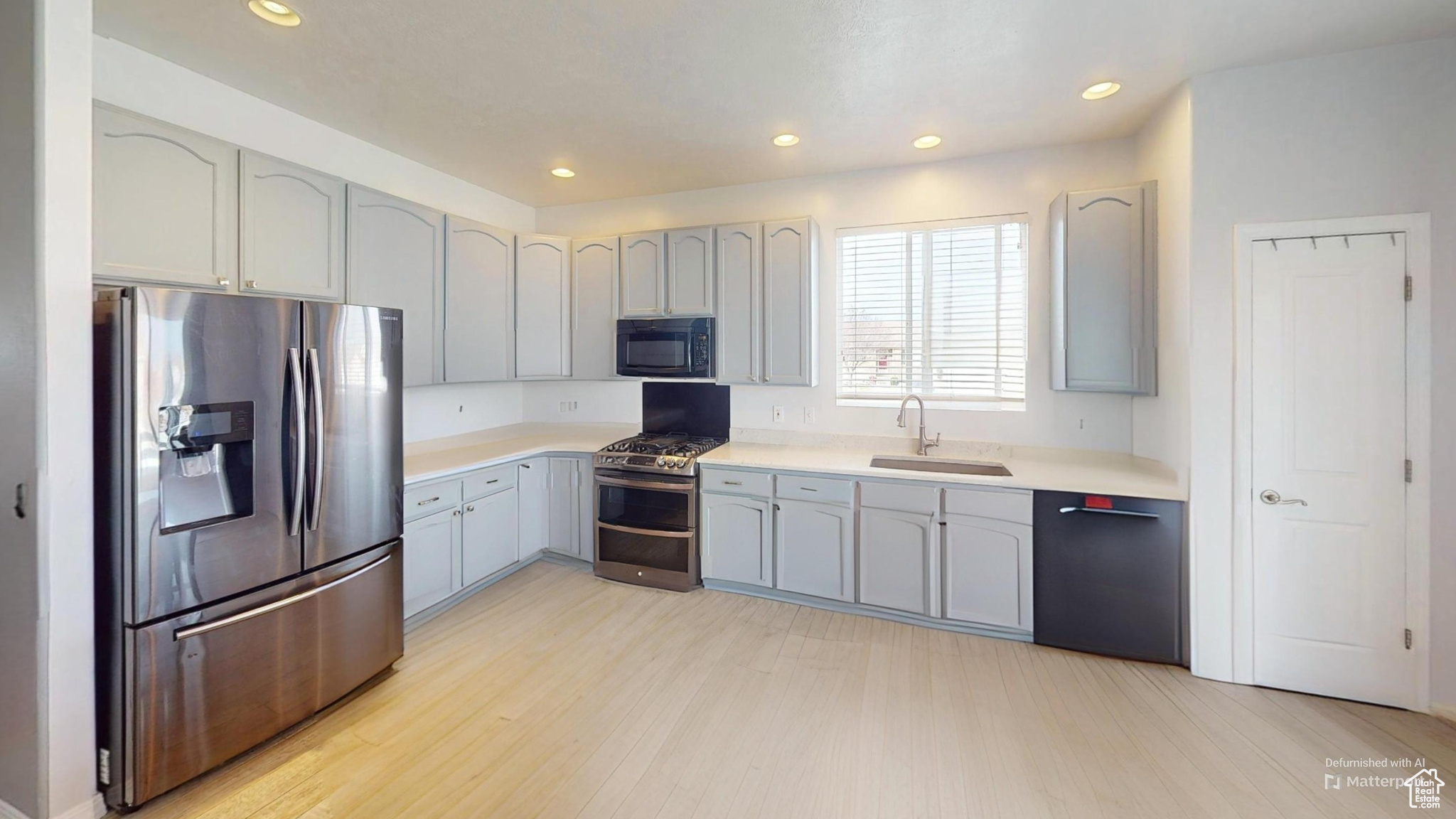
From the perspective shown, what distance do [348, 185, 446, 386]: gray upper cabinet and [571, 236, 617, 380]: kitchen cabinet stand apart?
3.16 ft

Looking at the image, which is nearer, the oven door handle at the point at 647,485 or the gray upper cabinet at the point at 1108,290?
the gray upper cabinet at the point at 1108,290

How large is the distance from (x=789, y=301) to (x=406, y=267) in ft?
7.45

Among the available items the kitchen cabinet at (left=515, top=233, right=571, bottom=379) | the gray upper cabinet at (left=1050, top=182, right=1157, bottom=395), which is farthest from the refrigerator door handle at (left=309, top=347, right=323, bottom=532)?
the gray upper cabinet at (left=1050, top=182, right=1157, bottom=395)

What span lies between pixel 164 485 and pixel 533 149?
2443mm

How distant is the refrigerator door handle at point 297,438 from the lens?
2023 millimetres

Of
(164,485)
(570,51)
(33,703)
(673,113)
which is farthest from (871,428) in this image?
(33,703)

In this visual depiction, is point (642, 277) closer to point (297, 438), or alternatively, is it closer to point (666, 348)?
point (666, 348)

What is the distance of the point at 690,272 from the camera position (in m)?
3.71

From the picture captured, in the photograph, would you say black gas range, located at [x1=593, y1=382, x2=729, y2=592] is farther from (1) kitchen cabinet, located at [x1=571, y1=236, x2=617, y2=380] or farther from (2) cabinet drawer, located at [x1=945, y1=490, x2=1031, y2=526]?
(2) cabinet drawer, located at [x1=945, y1=490, x2=1031, y2=526]

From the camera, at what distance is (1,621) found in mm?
1677

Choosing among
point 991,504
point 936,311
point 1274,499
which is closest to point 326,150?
point 936,311

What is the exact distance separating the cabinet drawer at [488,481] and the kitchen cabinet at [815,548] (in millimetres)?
1745

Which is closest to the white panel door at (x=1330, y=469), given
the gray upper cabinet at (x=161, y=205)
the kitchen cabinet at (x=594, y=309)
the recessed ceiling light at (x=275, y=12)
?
the kitchen cabinet at (x=594, y=309)

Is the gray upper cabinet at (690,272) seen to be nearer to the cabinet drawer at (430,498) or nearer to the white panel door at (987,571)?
the cabinet drawer at (430,498)
